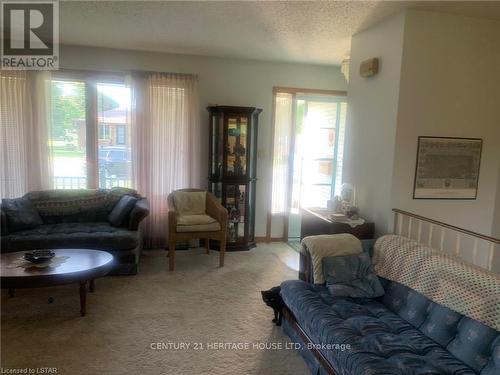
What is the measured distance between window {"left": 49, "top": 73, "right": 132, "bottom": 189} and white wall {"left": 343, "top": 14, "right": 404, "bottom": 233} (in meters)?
2.81

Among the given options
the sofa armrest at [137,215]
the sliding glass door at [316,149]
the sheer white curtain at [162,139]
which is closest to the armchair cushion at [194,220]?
the sofa armrest at [137,215]

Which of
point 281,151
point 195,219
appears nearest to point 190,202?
point 195,219

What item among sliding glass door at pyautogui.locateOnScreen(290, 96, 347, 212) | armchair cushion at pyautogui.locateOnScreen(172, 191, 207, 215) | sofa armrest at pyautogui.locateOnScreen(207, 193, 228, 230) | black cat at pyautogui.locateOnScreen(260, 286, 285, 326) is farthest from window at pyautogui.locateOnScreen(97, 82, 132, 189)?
black cat at pyautogui.locateOnScreen(260, 286, 285, 326)

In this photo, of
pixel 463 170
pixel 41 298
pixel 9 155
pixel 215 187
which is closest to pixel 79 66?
pixel 9 155

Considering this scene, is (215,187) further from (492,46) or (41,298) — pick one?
(492,46)

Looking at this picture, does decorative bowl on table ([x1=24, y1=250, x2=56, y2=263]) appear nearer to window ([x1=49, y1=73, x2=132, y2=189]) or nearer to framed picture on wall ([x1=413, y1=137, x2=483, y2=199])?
window ([x1=49, y1=73, x2=132, y2=189])

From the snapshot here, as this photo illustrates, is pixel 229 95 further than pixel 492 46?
Yes

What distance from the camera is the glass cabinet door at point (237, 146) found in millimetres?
4594

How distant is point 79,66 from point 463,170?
4.50 metres

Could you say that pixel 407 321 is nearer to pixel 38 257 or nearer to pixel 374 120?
pixel 374 120

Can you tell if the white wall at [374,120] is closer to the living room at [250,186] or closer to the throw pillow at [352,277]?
the living room at [250,186]

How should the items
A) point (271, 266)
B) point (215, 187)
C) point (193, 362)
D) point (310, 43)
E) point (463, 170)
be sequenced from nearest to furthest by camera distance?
1. point (193, 362)
2. point (463, 170)
3. point (310, 43)
4. point (271, 266)
5. point (215, 187)

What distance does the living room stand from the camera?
2.32 m

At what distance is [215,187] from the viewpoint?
4.72m
